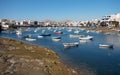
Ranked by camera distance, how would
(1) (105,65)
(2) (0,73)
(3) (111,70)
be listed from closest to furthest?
(2) (0,73)
(3) (111,70)
(1) (105,65)

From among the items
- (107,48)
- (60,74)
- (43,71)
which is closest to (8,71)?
(43,71)

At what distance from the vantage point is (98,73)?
34.6 meters

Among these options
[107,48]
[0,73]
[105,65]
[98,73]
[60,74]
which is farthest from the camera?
[107,48]

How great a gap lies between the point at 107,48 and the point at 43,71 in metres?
40.1

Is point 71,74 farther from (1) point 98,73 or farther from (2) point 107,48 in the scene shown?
(2) point 107,48

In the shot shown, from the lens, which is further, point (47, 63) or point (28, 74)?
point (47, 63)

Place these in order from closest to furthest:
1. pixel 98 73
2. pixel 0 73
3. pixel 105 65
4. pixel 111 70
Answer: pixel 0 73, pixel 98 73, pixel 111 70, pixel 105 65

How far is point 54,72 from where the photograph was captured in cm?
3209

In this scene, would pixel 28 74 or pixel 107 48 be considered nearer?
pixel 28 74

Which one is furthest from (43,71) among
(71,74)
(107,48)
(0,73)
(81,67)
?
(107,48)

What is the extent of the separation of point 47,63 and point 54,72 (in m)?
5.64

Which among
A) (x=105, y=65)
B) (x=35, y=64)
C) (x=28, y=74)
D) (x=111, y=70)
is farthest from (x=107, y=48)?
(x=28, y=74)

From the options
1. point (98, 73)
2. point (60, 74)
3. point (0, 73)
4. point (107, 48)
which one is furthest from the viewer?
point (107, 48)

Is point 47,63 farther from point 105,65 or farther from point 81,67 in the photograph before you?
point 105,65
